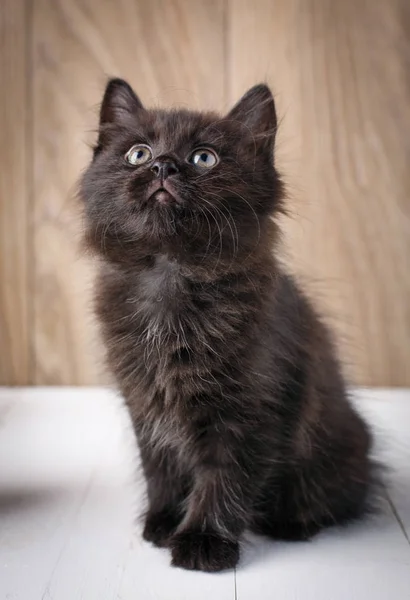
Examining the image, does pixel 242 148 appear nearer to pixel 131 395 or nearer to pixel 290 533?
pixel 131 395

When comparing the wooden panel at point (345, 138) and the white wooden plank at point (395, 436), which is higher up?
the wooden panel at point (345, 138)

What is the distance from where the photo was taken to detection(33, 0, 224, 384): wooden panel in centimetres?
239

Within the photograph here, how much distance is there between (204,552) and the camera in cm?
138

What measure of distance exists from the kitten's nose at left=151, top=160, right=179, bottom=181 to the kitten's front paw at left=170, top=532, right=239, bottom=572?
24.8 inches

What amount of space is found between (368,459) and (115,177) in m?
0.81

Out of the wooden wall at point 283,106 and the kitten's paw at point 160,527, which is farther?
the wooden wall at point 283,106

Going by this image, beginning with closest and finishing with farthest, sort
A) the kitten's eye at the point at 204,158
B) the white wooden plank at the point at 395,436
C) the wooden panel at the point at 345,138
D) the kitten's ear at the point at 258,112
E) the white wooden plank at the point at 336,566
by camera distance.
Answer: the white wooden plank at the point at 336,566 < the kitten's eye at the point at 204,158 < the kitten's ear at the point at 258,112 < the white wooden plank at the point at 395,436 < the wooden panel at the point at 345,138

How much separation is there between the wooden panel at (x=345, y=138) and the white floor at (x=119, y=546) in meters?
0.53

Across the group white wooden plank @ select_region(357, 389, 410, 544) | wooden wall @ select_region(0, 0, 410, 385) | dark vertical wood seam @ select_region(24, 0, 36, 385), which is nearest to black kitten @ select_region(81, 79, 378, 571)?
white wooden plank @ select_region(357, 389, 410, 544)

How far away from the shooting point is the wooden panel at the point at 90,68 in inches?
94.3

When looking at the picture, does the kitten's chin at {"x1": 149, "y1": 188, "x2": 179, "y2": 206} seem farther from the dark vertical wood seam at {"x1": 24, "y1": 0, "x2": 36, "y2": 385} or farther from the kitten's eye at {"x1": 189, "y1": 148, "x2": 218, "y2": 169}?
the dark vertical wood seam at {"x1": 24, "y1": 0, "x2": 36, "y2": 385}

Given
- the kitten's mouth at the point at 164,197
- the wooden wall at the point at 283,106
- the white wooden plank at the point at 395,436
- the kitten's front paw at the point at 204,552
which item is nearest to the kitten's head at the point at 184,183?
the kitten's mouth at the point at 164,197

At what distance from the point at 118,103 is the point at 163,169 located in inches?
13.2

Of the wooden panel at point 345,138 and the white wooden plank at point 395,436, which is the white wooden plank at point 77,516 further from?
the wooden panel at point 345,138
